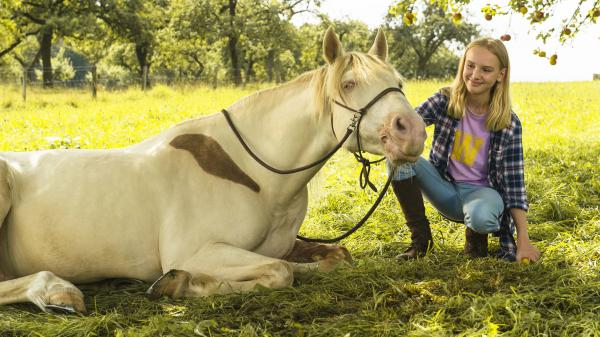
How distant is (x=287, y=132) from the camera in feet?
11.0

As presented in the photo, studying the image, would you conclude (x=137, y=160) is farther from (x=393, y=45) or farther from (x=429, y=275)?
(x=393, y=45)

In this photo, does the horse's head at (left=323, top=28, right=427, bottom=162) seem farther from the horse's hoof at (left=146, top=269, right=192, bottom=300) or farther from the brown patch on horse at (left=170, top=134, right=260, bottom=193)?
the horse's hoof at (left=146, top=269, right=192, bottom=300)

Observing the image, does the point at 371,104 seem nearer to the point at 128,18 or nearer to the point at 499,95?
the point at 499,95

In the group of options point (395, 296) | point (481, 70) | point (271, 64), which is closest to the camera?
point (395, 296)

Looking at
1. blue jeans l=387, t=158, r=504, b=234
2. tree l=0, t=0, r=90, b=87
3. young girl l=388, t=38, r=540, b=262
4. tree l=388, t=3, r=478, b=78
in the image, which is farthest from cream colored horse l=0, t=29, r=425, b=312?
tree l=388, t=3, r=478, b=78

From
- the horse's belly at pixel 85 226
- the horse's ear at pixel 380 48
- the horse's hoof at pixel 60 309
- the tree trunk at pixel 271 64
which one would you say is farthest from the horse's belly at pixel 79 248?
the tree trunk at pixel 271 64

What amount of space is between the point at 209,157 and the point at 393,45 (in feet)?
178

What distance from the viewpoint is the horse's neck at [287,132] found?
10.9 ft

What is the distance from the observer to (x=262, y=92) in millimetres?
3531

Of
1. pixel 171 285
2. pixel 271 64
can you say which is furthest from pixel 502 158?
pixel 271 64

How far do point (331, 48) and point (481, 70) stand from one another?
1280 mm

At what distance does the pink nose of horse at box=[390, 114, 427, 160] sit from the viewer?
2869 mm

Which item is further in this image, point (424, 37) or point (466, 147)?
point (424, 37)

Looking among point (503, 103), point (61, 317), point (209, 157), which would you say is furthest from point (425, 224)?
point (61, 317)
